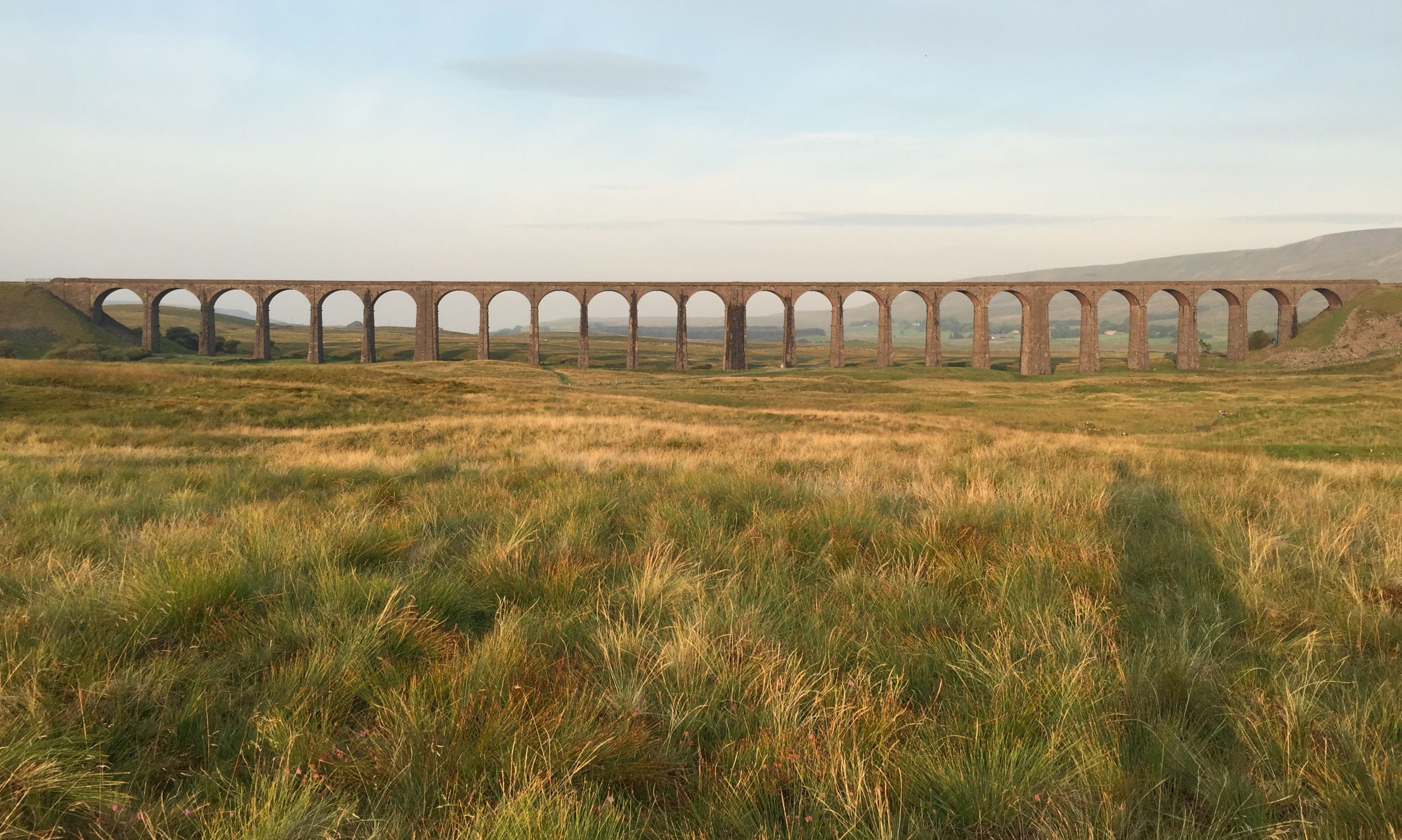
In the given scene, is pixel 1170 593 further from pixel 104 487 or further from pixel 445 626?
pixel 104 487

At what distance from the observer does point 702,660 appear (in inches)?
103

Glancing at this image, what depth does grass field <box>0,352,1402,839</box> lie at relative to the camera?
6.15 feet

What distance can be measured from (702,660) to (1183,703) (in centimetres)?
166

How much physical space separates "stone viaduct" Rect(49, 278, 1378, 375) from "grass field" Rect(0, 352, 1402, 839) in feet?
201

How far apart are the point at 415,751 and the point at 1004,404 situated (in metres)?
38.2

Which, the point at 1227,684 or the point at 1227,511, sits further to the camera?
the point at 1227,511

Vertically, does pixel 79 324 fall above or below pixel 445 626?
above

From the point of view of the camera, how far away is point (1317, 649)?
112 inches

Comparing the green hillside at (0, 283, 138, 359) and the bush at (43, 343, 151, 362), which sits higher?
the green hillside at (0, 283, 138, 359)

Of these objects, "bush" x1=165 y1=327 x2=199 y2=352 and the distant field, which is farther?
the distant field

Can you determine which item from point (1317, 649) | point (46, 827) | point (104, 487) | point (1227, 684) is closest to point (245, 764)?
point (46, 827)

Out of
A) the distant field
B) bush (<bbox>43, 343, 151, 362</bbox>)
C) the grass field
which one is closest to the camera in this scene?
the grass field

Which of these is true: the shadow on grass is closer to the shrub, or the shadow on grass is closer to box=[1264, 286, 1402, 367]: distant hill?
the shrub

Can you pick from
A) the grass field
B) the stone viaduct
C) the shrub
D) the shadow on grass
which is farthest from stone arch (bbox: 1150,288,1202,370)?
the shrub
